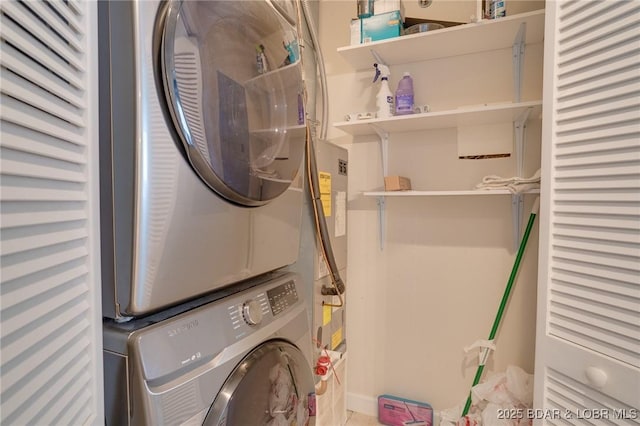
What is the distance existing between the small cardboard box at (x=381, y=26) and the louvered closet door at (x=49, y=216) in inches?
57.8

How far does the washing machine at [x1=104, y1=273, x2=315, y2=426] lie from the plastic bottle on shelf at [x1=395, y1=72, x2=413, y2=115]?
1.17 meters

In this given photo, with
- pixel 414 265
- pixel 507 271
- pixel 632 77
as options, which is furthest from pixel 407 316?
pixel 632 77

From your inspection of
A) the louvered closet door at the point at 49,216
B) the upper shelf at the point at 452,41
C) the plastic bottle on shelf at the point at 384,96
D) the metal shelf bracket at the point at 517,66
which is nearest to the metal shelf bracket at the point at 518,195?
the metal shelf bracket at the point at 517,66

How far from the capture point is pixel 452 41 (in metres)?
1.70

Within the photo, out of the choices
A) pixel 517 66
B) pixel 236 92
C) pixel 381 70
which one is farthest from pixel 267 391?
pixel 517 66

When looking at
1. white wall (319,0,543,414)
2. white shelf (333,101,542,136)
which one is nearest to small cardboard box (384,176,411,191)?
white wall (319,0,543,414)

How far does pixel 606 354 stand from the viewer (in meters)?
0.96

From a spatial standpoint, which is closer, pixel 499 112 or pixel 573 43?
pixel 573 43

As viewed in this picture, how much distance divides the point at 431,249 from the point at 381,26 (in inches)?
49.0

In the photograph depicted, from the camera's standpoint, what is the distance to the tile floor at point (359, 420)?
201 centimetres

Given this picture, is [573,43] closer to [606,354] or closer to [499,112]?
[499,112]

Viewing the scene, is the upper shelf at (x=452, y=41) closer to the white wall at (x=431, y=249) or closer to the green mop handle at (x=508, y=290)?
the white wall at (x=431, y=249)

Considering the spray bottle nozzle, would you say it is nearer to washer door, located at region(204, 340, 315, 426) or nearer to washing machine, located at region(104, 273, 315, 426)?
washing machine, located at region(104, 273, 315, 426)

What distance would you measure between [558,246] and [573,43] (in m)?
0.63
